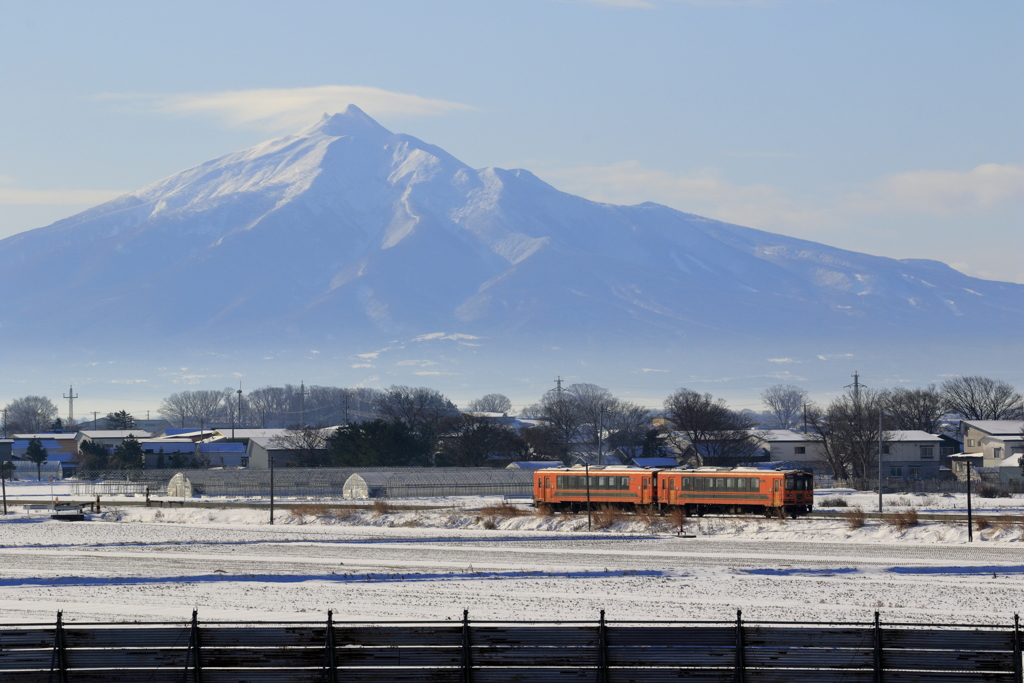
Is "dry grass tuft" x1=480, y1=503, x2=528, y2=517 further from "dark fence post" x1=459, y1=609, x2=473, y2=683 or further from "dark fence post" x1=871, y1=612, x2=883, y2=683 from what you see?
"dark fence post" x1=871, y1=612, x2=883, y2=683

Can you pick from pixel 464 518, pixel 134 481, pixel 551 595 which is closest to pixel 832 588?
pixel 551 595

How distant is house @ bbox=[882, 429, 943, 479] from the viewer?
140 metres

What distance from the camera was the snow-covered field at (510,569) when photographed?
123ft

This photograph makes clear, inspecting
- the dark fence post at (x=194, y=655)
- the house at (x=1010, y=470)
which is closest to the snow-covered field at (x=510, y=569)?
the dark fence post at (x=194, y=655)

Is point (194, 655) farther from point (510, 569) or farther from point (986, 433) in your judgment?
point (986, 433)

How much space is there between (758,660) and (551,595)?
16.7 metres

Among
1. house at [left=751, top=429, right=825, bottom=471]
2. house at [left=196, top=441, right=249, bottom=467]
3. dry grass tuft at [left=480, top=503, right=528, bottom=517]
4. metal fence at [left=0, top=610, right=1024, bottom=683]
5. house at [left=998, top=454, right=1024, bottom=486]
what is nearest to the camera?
metal fence at [left=0, top=610, right=1024, bottom=683]

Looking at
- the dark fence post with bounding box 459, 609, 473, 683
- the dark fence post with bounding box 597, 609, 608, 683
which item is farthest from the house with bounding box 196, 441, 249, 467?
the dark fence post with bounding box 597, 609, 608, 683

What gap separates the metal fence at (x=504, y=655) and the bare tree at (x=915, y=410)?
154828mm

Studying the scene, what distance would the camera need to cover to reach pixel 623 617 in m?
35.3

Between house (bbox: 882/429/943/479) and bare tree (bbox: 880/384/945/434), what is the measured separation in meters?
31.4

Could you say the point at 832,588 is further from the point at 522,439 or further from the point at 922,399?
the point at 922,399

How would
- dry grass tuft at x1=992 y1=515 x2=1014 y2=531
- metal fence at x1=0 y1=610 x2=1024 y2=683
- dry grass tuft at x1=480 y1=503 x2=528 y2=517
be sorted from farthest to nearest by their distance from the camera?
dry grass tuft at x1=480 y1=503 x2=528 y2=517, dry grass tuft at x1=992 y1=515 x2=1014 y2=531, metal fence at x1=0 y1=610 x2=1024 y2=683

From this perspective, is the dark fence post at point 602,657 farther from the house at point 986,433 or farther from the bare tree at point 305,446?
the house at point 986,433
